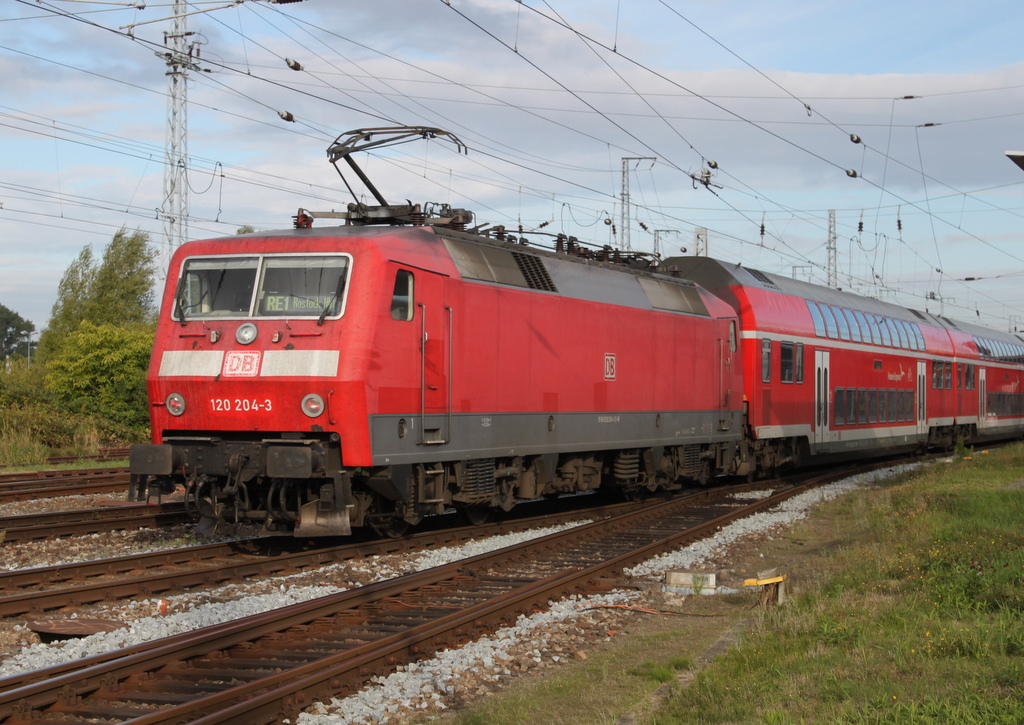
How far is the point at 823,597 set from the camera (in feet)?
28.9

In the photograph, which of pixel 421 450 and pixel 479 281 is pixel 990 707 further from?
pixel 479 281

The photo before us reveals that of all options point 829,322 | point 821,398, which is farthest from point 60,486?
point 829,322

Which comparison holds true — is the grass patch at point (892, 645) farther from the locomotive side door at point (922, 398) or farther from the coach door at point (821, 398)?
the locomotive side door at point (922, 398)

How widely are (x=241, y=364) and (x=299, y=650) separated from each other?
13.3 ft

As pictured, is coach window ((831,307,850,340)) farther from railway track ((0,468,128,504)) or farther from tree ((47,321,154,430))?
tree ((47,321,154,430))

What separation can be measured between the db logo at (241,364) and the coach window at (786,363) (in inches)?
533

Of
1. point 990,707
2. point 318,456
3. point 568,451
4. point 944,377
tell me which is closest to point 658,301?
point 568,451

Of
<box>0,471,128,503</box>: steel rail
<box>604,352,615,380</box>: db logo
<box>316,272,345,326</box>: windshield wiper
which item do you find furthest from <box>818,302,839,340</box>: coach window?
<box>0,471,128,503</box>: steel rail

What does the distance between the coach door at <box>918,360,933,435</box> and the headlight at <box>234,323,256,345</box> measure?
23830mm

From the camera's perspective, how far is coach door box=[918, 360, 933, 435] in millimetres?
29031

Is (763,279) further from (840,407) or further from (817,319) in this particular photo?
(840,407)

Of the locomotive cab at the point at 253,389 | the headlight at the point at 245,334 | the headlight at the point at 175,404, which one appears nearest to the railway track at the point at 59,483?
the locomotive cab at the point at 253,389

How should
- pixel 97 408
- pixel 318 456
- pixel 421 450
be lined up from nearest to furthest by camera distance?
pixel 318 456
pixel 421 450
pixel 97 408

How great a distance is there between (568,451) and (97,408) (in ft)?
66.6
